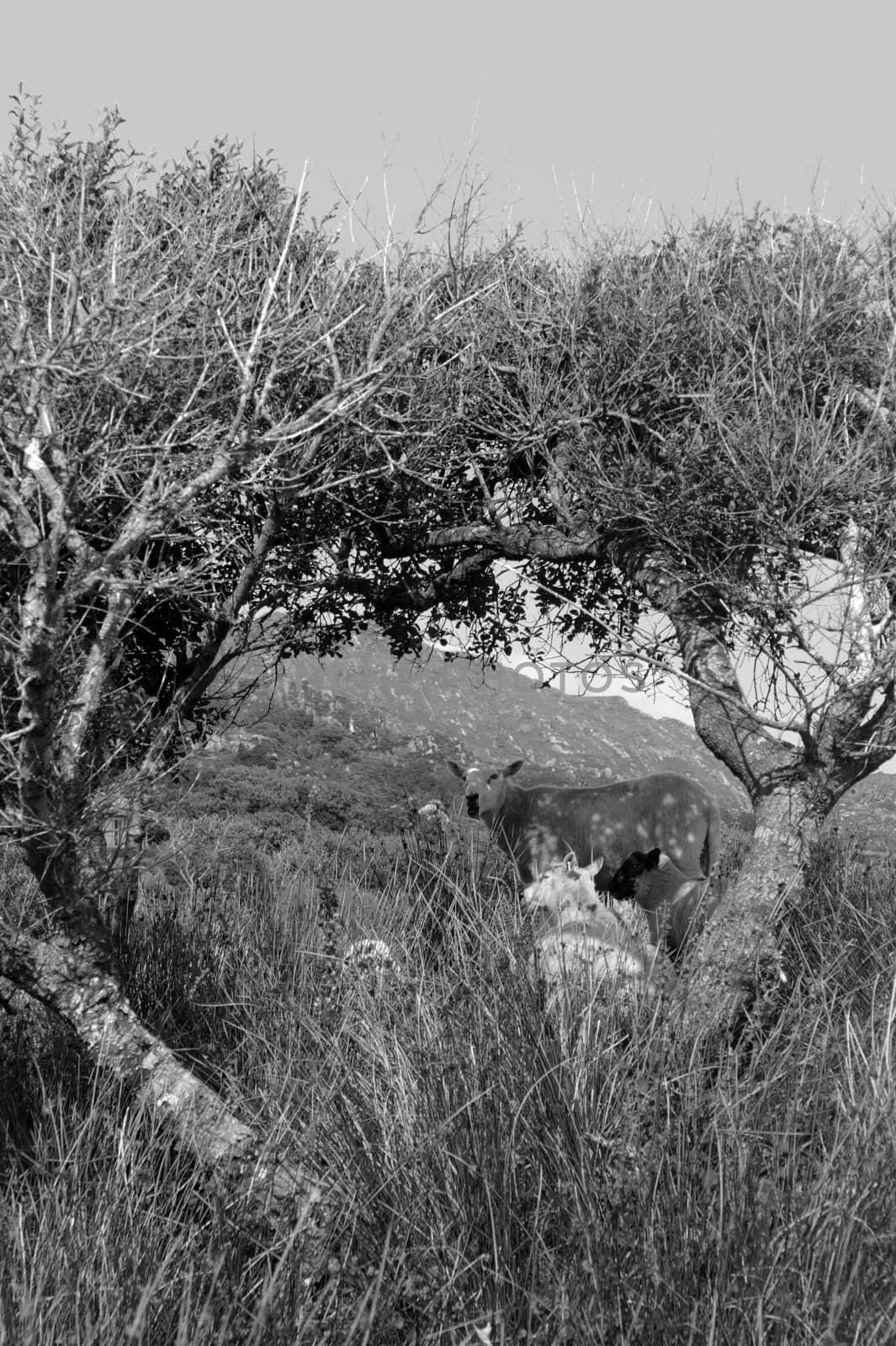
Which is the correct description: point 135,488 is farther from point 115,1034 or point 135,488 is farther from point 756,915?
point 756,915

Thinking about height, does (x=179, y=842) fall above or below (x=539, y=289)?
below

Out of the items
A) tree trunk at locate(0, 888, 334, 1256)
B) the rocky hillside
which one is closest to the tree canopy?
tree trunk at locate(0, 888, 334, 1256)

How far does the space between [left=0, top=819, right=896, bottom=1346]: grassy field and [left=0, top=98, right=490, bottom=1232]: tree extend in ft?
1.36

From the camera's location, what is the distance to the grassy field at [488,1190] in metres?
4.23

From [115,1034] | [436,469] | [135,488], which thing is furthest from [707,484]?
[115,1034]

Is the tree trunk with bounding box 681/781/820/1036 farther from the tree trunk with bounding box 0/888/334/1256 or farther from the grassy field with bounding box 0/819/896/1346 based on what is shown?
the tree trunk with bounding box 0/888/334/1256

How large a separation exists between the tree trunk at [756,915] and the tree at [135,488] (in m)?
3.52

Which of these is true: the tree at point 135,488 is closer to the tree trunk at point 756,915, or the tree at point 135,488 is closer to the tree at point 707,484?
the tree at point 707,484

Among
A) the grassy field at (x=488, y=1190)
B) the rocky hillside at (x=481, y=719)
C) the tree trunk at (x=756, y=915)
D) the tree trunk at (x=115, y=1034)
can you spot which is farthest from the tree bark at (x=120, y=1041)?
the rocky hillside at (x=481, y=719)

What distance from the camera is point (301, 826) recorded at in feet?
Answer: 85.9

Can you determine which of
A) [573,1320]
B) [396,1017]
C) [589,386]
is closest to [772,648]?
[589,386]

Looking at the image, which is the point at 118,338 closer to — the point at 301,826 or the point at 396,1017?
the point at 396,1017

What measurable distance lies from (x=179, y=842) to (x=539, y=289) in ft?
24.5

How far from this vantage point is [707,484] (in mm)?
10750
